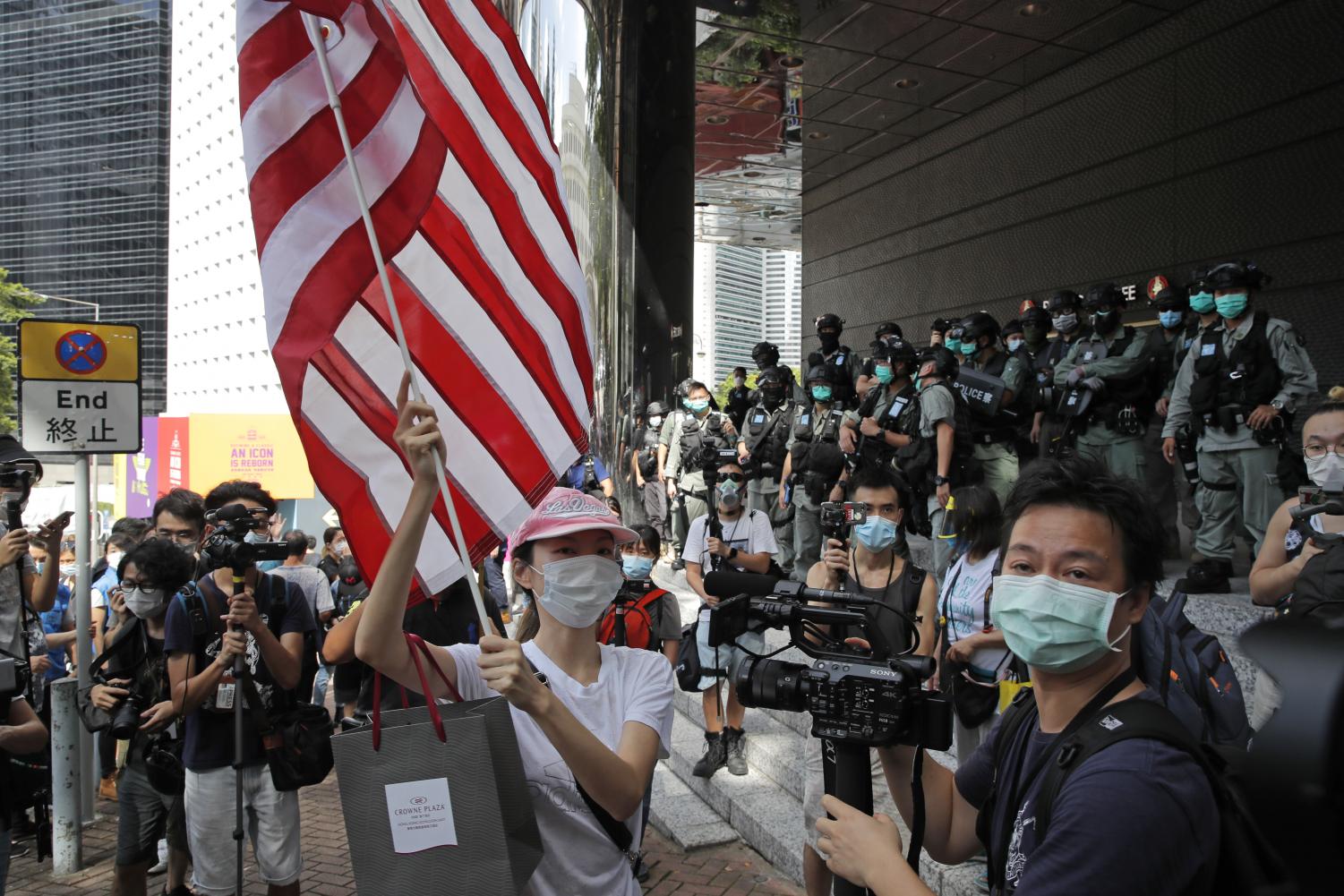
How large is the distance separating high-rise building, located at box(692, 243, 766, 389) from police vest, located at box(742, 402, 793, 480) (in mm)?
86592

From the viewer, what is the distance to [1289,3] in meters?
9.09

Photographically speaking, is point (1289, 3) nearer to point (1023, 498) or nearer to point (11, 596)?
point (1023, 498)

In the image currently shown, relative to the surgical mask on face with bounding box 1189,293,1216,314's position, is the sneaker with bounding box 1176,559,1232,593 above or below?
below

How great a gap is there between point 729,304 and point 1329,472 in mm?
107915

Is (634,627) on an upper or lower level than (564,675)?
lower

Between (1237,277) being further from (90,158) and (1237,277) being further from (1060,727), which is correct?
(90,158)

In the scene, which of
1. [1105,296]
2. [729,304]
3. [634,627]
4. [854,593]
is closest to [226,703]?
[634,627]

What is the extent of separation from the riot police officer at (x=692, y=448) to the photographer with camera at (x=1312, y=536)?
21.0ft

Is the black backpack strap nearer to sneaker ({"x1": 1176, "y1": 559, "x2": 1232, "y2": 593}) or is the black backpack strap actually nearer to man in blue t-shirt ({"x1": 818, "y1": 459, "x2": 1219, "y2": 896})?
man in blue t-shirt ({"x1": 818, "y1": 459, "x2": 1219, "y2": 896})

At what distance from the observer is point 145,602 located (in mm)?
4734

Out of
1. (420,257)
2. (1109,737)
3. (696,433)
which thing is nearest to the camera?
(1109,737)

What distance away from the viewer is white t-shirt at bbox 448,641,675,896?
7.24ft

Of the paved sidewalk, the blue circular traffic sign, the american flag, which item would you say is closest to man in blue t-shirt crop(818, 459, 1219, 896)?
the american flag

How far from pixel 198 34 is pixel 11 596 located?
8144cm
